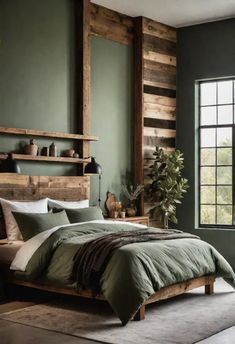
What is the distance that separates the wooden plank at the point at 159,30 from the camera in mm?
8984

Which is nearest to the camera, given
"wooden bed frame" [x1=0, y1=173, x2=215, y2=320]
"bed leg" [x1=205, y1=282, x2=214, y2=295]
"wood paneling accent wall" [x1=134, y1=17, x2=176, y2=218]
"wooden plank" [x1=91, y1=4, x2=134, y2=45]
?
"wooden bed frame" [x1=0, y1=173, x2=215, y2=320]

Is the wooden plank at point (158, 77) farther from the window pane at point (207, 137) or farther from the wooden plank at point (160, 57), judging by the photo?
the window pane at point (207, 137)

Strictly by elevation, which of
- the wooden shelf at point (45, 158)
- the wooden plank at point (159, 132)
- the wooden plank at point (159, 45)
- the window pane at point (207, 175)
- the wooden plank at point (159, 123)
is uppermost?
the wooden plank at point (159, 45)

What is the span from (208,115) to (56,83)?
101 inches

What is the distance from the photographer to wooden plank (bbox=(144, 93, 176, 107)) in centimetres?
898

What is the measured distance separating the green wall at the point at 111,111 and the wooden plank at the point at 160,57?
10.4 inches

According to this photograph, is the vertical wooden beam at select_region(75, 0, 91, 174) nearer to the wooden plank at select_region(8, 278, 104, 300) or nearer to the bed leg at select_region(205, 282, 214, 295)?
the wooden plank at select_region(8, 278, 104, 300)

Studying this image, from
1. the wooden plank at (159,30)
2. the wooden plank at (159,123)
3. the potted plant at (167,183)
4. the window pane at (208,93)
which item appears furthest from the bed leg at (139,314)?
the wooden plank at (159,30)

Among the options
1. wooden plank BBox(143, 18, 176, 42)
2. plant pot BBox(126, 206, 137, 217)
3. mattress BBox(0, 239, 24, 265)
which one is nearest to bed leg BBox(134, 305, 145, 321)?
mattress BBox(0, 239, 24, 265)

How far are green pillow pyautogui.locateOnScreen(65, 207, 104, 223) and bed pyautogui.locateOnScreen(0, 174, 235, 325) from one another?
1.59ft

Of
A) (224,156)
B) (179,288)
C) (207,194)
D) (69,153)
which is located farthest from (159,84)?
(179,288)

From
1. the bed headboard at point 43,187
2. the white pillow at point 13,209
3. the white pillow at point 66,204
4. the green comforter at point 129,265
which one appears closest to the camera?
the green comforter at point 129,265

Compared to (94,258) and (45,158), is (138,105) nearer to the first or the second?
(45,158)

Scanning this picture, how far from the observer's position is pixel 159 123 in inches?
360
